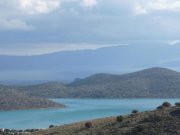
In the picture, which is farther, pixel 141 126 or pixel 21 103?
pixel 21 103

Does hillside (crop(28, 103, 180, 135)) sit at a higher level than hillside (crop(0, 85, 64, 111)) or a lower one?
lower

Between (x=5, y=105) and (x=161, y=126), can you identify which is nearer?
(x=161, y=126)

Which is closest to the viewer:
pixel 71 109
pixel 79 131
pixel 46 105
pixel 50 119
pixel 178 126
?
pixel 178 126

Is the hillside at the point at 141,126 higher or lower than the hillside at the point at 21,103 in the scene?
lower

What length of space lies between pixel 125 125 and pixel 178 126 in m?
5.74

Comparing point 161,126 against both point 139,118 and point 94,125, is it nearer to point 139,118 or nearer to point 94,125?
point 139,118

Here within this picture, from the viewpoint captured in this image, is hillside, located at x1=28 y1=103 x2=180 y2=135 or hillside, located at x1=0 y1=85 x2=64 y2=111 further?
hillside, located at x1=0 y1=85 x2=64 y2=111

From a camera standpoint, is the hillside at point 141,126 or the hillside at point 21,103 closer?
the hillside at point 141,126

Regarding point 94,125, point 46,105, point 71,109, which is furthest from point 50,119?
point 94,125

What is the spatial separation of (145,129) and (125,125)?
421cm

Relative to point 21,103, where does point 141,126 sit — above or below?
below

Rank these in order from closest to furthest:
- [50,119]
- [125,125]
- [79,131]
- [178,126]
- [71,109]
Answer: [178,126] → [125,125] → [79,131] → [50,119] → [71,109]

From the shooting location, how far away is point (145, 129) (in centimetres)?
3850

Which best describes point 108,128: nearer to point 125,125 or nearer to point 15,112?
point 125,125
